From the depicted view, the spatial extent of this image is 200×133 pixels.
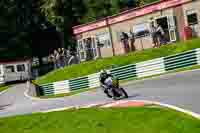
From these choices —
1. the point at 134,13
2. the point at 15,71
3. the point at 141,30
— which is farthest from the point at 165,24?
the point at 15,71

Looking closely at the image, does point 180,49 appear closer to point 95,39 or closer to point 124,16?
point 124,16

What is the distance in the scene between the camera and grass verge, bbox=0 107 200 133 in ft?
39.4

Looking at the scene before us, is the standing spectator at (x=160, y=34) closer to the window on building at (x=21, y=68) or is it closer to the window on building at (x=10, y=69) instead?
the window on building at (x=10, y=69)

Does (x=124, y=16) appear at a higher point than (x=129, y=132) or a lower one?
higher

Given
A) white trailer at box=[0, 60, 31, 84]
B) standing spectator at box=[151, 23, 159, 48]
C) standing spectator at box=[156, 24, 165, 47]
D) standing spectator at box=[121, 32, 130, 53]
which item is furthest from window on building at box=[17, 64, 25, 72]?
standing spectator at box=[156, 24, 165, 47]

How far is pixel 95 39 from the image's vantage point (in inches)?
1657

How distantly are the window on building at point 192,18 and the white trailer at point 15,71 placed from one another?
89.1ft

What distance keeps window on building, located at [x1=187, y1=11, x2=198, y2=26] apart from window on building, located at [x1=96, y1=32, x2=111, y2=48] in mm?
7825

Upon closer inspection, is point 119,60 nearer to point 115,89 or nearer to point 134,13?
point 134,13

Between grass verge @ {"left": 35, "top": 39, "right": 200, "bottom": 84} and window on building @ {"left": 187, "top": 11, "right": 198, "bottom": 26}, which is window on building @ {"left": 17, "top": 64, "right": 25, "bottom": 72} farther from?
window on building @ {"left": 187, "top": 11, "right": 198, "bottom": 26}

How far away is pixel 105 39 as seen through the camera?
40938 millimetres

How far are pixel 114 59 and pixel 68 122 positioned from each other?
891 inches

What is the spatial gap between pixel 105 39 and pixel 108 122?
90.8 ft

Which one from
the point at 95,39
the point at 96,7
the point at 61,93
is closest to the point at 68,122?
the point at 61,93
